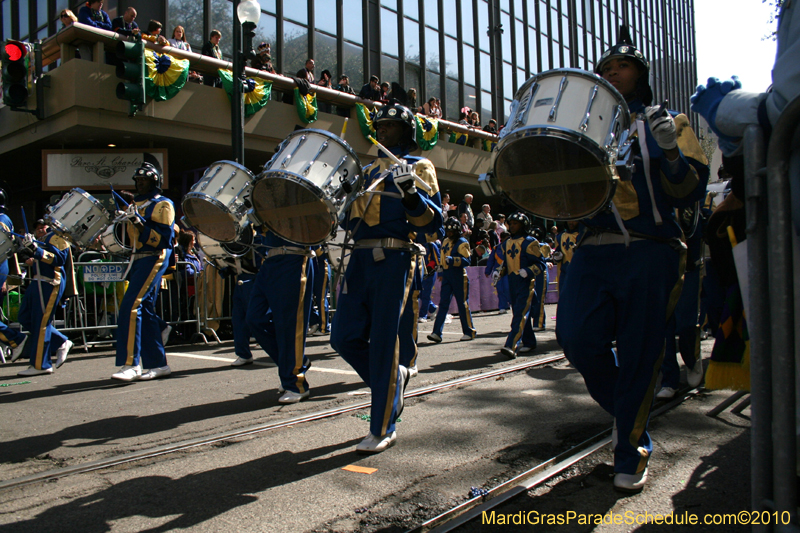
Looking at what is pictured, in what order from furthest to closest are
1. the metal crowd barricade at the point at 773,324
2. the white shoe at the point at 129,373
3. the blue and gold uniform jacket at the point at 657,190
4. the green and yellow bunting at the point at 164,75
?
the green and yellow bunting at the point at 164,75, the white shoe at the point at 129,373, the blue and gold uniform jacket at the point at 657,190, the metal crowd barricade at the point at 773,324

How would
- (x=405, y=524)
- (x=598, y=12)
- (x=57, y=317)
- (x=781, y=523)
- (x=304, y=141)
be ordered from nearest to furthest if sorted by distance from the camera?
(x=781, y=523) < (x=405, y=524) < (x=304, y=141) < (x=57, y=317) < (x=598, y=12)

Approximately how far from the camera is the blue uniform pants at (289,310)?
5.55 metres

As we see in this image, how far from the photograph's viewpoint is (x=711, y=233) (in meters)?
2.89

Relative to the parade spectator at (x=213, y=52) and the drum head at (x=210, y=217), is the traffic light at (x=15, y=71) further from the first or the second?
the drum head at (x=210, y=217)

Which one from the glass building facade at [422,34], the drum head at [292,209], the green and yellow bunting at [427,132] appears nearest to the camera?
the drum head at [292,209]

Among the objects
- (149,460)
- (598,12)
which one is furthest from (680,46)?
(149,460)

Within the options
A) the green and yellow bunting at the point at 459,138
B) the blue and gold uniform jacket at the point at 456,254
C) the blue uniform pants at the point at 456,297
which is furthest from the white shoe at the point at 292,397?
the green and yellow bunting at the point at 459,138

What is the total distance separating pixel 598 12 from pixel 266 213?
39.2m

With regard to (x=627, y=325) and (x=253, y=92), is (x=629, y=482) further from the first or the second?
(x=253, y=92)

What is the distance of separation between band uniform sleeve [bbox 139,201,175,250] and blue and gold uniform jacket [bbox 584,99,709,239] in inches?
196

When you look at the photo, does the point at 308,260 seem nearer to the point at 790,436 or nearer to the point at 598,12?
the point at 790,436

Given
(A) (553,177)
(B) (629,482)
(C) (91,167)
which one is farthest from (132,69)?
(B) (629,482)

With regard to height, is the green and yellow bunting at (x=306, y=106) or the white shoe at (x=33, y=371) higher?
the green and yellow bunting at (x=306, y=106)

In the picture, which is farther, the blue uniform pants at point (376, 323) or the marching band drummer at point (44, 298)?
the marching band drummer at point (44, 298)
